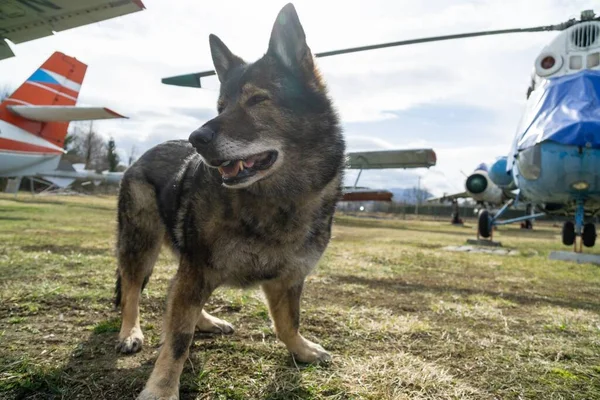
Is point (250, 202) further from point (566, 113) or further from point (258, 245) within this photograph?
point (566, 113)

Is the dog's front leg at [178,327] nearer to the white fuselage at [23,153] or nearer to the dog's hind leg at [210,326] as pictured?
the dog's hind leg at [210,326]

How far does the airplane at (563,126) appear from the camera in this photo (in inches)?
281

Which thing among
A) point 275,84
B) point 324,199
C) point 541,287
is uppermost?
point 275,84

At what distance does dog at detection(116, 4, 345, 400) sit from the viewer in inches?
86.2

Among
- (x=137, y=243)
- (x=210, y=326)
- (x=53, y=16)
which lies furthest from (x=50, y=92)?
(x=210, y=326)

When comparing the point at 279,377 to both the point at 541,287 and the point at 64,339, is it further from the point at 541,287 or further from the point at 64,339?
the point at 541,287

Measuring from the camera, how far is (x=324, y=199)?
2.62 meters

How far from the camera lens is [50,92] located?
1953cm

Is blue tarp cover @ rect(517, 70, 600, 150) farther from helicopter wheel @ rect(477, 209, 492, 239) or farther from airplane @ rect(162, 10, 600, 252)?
helicopter wheel @ rect(477, 209, 492, 239)

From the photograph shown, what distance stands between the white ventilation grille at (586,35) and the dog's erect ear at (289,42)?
32.0 feet

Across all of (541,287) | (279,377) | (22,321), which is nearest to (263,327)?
(279,377)

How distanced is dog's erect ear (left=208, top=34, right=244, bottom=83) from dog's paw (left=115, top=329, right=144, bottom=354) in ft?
6.39

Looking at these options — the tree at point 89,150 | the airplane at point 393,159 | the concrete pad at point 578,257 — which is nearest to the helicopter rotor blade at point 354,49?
the concrete pad at point 578,257

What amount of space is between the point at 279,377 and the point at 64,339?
1.58m
